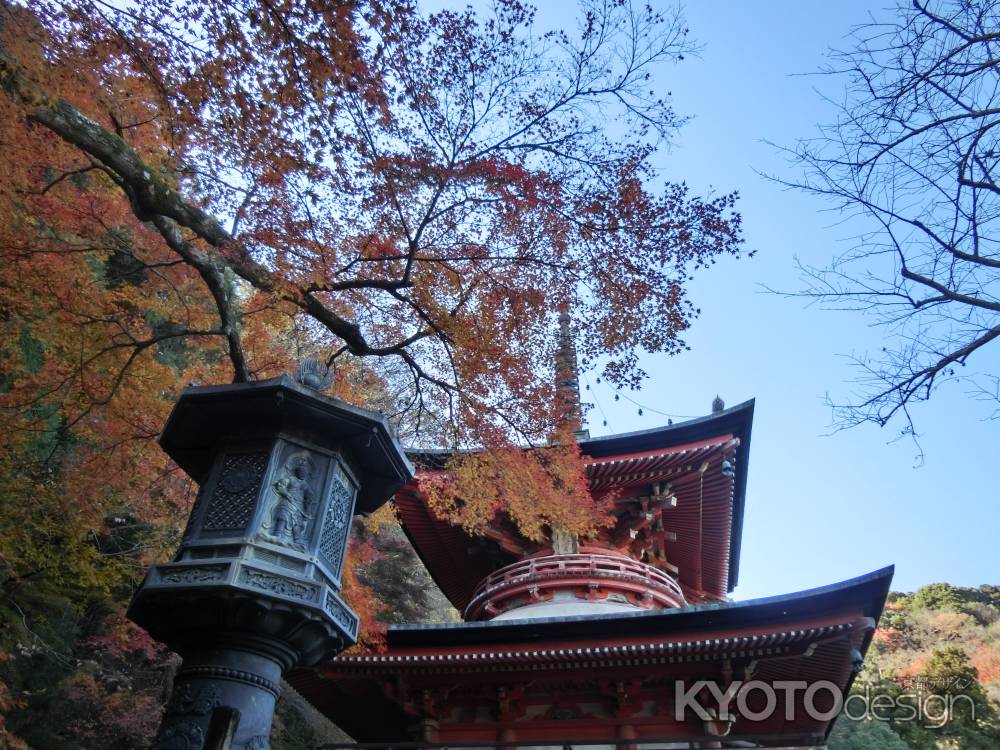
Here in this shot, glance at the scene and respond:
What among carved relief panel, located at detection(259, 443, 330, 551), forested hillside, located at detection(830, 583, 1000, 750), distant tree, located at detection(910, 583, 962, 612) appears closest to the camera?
carved relief panel, located at detection(259, 443, 330, 551)

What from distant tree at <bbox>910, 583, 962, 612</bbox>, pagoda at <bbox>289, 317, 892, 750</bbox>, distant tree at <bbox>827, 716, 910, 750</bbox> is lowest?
pagoda at <bbox>289, 317, 892, 750</bbox>

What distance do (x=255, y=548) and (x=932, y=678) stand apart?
2386 cm

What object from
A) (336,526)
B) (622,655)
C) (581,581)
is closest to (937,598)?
(581,581)

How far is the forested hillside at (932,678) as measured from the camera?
19.7 metres

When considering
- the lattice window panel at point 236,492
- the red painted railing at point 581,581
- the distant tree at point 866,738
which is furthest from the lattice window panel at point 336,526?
the distant tree at point 866,738

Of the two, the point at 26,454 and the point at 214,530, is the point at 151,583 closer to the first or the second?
the point at 214,530

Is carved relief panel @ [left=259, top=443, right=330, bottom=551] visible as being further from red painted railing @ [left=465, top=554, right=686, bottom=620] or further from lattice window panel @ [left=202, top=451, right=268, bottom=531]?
red painted railing @ [left=465, top=554, right=686, bottom=620]

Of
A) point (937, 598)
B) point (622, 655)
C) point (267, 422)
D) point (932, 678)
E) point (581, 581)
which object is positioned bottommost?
point (267, 422)

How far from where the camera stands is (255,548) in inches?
164

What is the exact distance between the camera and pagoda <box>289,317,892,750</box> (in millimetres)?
8500

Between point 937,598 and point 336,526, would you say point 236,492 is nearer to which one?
point 336,526

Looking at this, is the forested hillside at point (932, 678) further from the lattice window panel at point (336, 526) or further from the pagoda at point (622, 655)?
the lattice window panel at point (336, 526)

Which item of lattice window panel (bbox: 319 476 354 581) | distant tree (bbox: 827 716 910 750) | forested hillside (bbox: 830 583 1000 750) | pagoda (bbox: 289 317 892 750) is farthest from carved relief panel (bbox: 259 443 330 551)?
distant tree (bbox: 827 716 910 750)

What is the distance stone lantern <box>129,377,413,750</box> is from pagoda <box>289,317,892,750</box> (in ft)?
14.2
